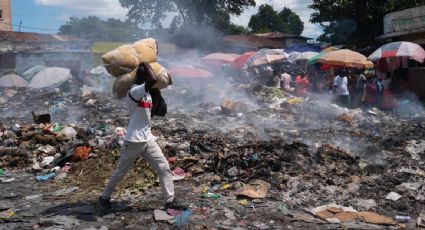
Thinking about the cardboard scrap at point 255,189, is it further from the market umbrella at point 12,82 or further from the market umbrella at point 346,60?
the market umbrella at point 12,82

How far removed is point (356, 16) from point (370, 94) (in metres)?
11.2

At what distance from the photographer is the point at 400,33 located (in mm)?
16891

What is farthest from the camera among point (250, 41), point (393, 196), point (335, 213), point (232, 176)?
point (250, 41)

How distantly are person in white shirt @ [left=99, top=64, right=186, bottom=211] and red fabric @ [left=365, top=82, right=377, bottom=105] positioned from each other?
33.5 ft

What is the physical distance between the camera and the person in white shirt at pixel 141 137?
172 inches

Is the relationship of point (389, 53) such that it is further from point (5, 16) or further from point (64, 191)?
point (5, 16)

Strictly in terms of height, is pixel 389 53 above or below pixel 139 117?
above

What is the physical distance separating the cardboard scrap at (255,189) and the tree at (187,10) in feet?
85.4

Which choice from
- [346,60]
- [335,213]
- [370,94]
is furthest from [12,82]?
[335,213]

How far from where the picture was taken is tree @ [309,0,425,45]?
21547 mm

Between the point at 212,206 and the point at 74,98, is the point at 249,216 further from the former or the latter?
the point at 74,98

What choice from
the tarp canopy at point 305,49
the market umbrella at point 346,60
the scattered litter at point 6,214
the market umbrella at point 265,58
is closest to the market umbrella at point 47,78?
the market umbrella at point 265,58

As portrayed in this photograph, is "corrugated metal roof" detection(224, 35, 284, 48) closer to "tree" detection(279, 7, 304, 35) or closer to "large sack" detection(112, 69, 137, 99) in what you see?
"large sack" detection(112, 69, 137, 99)

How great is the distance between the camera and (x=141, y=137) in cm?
445
